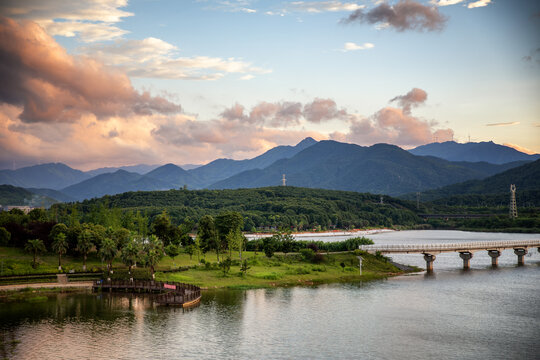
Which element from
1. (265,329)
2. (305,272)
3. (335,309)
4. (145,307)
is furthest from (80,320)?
(305,272)

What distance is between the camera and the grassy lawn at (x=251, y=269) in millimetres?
108938

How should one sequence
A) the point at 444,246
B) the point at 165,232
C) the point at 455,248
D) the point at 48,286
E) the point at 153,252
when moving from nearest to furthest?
the point at 48,286
the point at 153,252
the point at 165,232
the point at 444,246
the point at 455,248

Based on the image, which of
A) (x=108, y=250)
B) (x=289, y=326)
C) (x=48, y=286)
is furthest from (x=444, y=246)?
(x=48, y=286)

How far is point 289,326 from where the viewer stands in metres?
75.4

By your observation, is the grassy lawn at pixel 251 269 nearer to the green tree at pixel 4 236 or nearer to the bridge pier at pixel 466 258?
the green tree at pixel 4 236

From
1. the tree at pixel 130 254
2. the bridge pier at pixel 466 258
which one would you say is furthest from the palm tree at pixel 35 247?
the bridge pier at pixel 466 258

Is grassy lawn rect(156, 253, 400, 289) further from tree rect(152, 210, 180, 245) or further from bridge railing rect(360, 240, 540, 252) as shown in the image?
tree rect(152, 210, 180, 245)

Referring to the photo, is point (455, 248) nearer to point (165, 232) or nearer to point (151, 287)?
point (165, 232)

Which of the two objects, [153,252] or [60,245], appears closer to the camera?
[153,252]

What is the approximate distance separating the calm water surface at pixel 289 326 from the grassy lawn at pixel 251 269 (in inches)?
388

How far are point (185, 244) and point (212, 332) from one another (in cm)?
8782

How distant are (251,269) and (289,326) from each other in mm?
50219

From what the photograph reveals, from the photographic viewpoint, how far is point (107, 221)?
152 metres

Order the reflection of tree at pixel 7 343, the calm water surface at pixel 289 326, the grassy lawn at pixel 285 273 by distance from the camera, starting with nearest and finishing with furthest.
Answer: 1. the reflection of tree at pixel 7 343
2. the calm water surface at pixel 289 326
3. the grassy lawn at pixel 285 273
